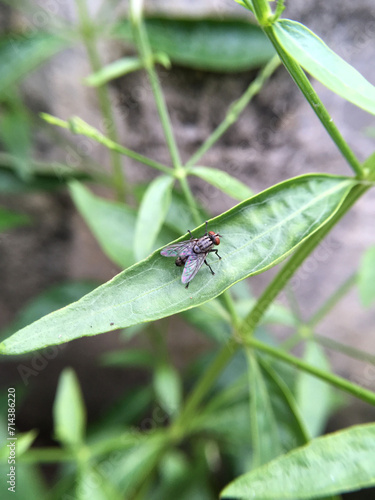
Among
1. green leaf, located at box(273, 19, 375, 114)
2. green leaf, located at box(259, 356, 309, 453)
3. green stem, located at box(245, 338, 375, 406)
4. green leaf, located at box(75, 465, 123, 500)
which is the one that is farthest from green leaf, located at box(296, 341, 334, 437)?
green leaf, located at box(273, 19, 375, 114)

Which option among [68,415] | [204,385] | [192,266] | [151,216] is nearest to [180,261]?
[192,266]

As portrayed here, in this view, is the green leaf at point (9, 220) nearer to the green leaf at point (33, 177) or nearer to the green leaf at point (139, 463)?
the green leaf at point (33, 177)

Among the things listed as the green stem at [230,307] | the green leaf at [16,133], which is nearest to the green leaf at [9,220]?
the green leaf at [16,133]

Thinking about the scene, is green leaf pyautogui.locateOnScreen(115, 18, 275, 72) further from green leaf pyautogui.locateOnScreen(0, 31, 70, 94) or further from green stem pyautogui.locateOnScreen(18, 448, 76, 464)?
green stem pyautogui.locateOnScreen(18, 448, 76, 464)

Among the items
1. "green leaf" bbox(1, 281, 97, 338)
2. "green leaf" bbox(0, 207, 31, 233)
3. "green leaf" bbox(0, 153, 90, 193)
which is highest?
"green leaf" bbox(0, 153, 90, 193)

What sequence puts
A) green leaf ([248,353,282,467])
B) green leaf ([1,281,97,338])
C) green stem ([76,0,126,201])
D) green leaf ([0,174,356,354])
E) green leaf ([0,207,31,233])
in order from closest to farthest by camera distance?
green leaf ([0,174,356,354])
green leaf ([248,353,282,467])
green stem ([76,0,126,201])
green leaf ([0,207,31,233])
green leaf ([1,281,97,338])

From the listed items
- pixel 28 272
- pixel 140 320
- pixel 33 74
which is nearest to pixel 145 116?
pixel 33 74
